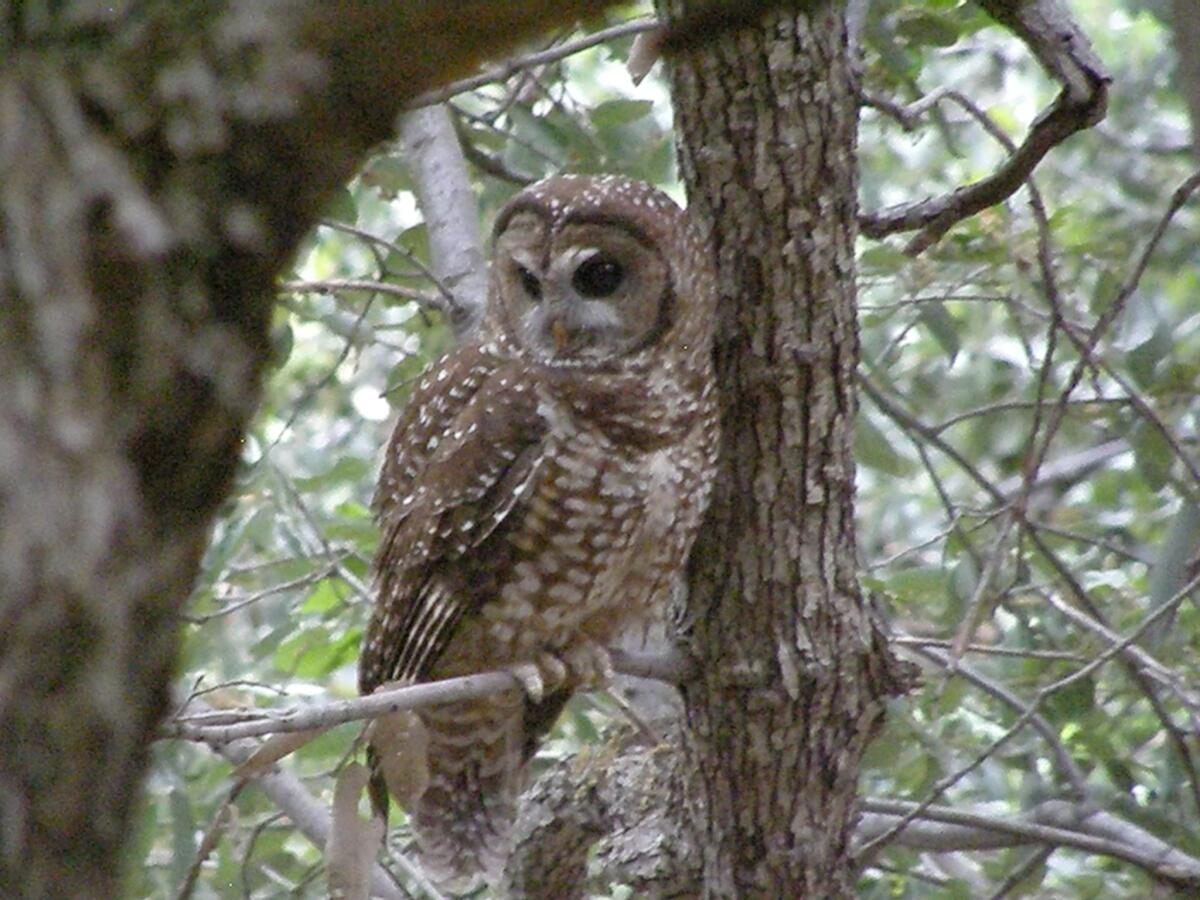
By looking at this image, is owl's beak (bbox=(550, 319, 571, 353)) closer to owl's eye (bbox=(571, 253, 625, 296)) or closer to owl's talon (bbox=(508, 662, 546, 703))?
owl's eye (bbox=(571, 253, 625, 296))

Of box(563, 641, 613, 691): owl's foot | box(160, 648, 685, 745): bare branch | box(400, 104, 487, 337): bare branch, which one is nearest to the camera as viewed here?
box(160, 648, 685, 745): bare branch

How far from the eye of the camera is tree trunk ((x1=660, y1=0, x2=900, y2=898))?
8.15 ft

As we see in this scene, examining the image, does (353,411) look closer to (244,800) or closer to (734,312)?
(244,800)

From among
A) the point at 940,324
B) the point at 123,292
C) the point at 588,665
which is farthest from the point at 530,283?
the point at 123,292

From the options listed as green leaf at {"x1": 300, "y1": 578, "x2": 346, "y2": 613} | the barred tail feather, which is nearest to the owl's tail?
the barred tail feather

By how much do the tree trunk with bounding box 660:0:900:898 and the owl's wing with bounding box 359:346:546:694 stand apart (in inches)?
18.0

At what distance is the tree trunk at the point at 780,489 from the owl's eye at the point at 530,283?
0.57 meters

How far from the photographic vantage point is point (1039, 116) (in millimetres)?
2621

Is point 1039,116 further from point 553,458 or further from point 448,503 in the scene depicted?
point 448,503

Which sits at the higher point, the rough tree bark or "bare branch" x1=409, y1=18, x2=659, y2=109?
"bare branch" x1=409, y1=18, x2=659, y2=109

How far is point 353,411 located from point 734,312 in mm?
3198

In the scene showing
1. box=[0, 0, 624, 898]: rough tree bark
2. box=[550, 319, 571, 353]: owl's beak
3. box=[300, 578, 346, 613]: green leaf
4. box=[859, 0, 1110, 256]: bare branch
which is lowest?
box=[0, 0, 624, 898]: rough tree bark

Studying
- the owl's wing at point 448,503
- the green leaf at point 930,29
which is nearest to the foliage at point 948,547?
the green leaf at point 930,29

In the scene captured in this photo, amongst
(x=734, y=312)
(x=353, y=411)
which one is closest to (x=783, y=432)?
(x=734, y=312)
